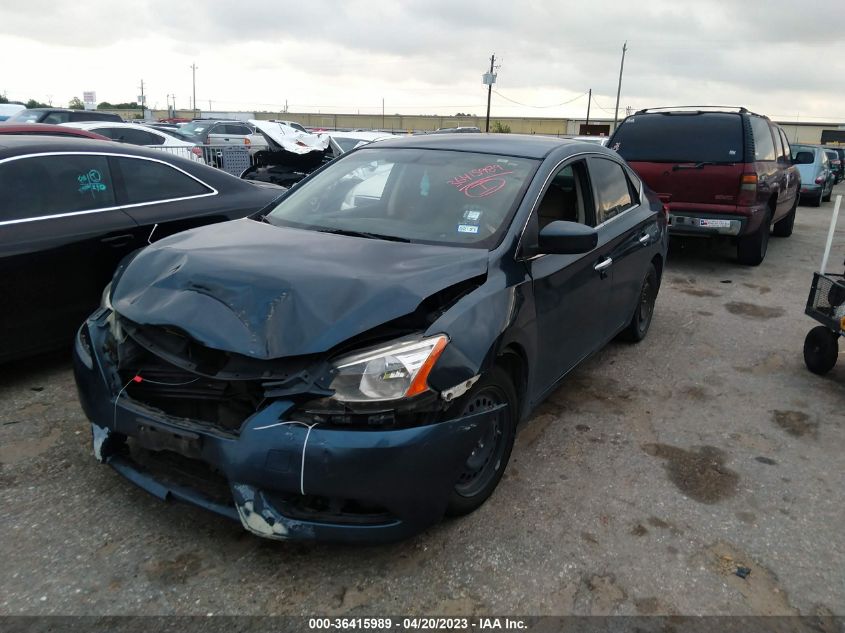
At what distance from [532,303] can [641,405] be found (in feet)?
5.32

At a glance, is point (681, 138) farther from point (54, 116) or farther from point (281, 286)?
point (54, 116)

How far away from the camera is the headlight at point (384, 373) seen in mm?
2441

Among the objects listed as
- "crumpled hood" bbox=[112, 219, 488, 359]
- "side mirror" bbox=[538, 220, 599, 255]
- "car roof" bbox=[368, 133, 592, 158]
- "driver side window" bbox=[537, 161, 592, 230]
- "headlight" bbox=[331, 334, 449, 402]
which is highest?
"car roof" bbox=[368, 133, 592, 158]

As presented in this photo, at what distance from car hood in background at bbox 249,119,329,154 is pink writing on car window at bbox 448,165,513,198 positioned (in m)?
7.41

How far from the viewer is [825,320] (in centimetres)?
480

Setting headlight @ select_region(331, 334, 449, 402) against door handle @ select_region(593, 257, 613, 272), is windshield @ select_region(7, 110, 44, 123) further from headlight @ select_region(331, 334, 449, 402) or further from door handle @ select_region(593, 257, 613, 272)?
headlight @ select_region(331, 334, 449, 402)

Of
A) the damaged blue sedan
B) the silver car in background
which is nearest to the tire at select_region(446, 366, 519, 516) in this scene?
the damaged blue sedan

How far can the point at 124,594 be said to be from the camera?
8.13ft

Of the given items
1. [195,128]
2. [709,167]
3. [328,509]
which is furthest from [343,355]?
[195,128]

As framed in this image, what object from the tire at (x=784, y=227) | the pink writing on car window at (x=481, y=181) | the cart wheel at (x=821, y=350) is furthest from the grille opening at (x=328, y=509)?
the tire at (x=784, y=227)

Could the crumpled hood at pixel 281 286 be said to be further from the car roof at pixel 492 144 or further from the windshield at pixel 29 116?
the windshield at pixel 29 116

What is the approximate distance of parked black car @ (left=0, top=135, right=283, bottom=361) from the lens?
4.05 metres

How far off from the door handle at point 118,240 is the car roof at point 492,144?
184 cm

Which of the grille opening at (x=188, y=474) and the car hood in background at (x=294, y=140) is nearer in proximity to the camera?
the grille opening at (x=188, y=474)
